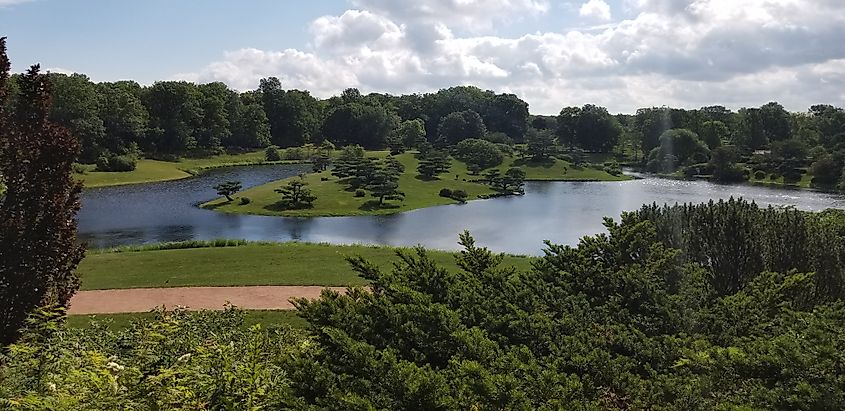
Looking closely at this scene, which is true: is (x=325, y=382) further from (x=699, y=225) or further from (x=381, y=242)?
(x=381, y=242)

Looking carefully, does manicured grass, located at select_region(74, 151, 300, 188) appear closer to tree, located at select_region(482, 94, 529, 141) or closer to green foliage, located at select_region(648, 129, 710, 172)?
tree, located at select_region(482, 94, 529, 141)

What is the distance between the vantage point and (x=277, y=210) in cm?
4588

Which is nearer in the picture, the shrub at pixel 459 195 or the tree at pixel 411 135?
the shrub at pixel 459 195

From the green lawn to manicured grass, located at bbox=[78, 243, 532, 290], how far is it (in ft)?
69.4

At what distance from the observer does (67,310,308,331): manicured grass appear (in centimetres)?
1431

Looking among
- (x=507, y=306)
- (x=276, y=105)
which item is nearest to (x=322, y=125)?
(x=276, y=105)

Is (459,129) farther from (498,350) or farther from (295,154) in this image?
(498,350)

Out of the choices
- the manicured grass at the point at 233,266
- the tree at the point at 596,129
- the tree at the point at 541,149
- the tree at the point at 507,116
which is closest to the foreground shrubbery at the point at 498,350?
the manicured grass at the point at 233,266

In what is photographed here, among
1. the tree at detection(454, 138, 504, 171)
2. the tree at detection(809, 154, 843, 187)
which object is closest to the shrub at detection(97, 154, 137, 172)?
the tree at detection(454, 138, 504, 171)

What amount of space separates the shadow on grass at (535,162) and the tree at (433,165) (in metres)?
10.1

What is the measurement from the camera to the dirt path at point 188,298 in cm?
1603

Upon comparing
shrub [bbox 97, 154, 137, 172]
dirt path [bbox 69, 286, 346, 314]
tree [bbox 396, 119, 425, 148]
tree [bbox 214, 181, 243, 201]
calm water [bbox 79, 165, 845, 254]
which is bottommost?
calm water [bbox 79, 165, 845, 254]

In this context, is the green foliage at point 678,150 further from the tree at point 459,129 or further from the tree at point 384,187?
the tree at point 384,187

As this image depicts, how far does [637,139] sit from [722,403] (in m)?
103
